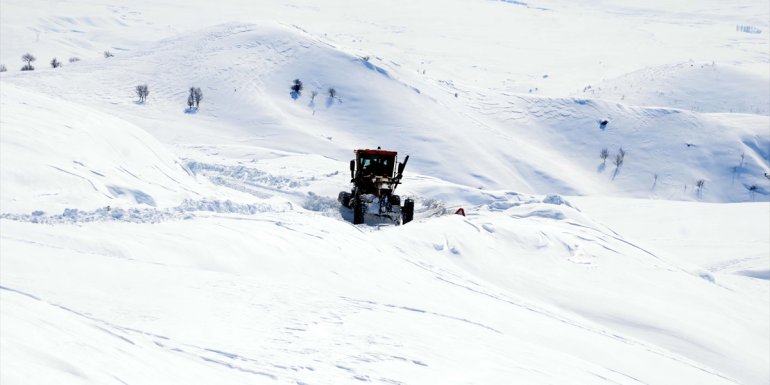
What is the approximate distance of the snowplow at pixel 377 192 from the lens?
20.7 meters

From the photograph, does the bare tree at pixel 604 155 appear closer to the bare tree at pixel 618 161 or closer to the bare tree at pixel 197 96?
the bare tree at pixel 618 161

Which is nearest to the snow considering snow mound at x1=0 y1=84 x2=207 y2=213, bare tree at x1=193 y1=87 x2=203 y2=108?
snow mound at x1=0 y1=84 x2=207 y2=213

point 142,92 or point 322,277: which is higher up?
point 322,277

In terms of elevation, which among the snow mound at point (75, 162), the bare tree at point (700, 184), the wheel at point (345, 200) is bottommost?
the bare tree at point (700, 184)

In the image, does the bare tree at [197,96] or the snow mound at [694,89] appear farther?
the snow mound at [694,89]

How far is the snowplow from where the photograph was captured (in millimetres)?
20656

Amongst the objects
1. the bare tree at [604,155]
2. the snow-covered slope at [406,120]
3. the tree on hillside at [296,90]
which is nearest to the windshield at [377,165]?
the snow-covered slope at [406,120]

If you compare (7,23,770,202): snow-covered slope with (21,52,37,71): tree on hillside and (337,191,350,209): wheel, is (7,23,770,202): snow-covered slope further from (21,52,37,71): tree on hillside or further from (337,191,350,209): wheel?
(337,191,350,209): wheel

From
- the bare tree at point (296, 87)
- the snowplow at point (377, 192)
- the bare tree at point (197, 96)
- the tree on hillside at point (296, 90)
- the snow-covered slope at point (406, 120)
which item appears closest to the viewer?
the snowplow at point (377, 192)

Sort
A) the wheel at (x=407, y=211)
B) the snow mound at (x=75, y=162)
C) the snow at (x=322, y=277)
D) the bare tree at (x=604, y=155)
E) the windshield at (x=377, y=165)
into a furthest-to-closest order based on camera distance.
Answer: the bare tree at (x=604, y=155) → the windshield at (x=377, y=165) → the wheel at (x=407, y=211) → the snow mound at (x=75, y=162) → the snow at (x=322, y=277)

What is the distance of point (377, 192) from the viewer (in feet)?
69.2

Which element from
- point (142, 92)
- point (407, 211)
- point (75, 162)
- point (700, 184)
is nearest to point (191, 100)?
point (142, 92)

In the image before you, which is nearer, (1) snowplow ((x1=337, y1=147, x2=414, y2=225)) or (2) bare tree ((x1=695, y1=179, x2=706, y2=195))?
(1) snowplow ((x1=337, y1=147, x2=414, y2=225))

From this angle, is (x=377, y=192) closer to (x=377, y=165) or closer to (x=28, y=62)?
(x=377, y=165)
